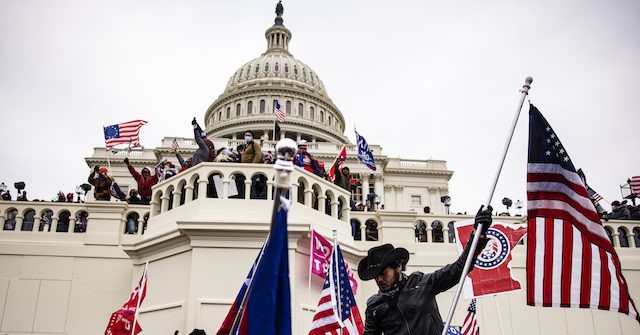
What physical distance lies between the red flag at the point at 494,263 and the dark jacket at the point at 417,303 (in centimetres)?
579

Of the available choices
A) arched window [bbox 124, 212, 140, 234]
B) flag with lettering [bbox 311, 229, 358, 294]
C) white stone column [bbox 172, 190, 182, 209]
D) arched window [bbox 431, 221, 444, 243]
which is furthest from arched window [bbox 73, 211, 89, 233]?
arched window [bbox 431, 221, 444, 243]

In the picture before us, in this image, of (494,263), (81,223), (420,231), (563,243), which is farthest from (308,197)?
(563,243)

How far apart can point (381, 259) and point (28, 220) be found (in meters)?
10.7

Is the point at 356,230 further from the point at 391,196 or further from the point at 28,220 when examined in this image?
the point at 391,196

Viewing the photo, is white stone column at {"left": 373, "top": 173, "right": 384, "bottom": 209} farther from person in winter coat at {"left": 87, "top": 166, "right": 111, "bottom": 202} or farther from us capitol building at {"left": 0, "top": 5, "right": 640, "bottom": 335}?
person in winter coat at {"left": 87, "top": 166, "right": 111, "bottom": 202}

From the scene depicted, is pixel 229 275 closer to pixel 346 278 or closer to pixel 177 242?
pixel 177 242

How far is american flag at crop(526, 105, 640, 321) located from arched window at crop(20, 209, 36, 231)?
1148 centimetres

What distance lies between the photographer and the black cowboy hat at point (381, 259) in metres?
5.03

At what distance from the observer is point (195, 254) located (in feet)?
36.0

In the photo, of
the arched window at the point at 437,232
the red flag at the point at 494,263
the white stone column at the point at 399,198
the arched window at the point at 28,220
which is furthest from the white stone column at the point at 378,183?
the red flag at the point at 494,263

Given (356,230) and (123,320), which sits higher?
(356,230)

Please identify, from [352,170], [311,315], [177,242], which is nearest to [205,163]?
[177,242]

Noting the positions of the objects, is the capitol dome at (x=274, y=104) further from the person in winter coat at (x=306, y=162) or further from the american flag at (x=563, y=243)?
the american flag at (x=563, y=243)

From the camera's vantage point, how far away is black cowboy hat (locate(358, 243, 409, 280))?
503cm
